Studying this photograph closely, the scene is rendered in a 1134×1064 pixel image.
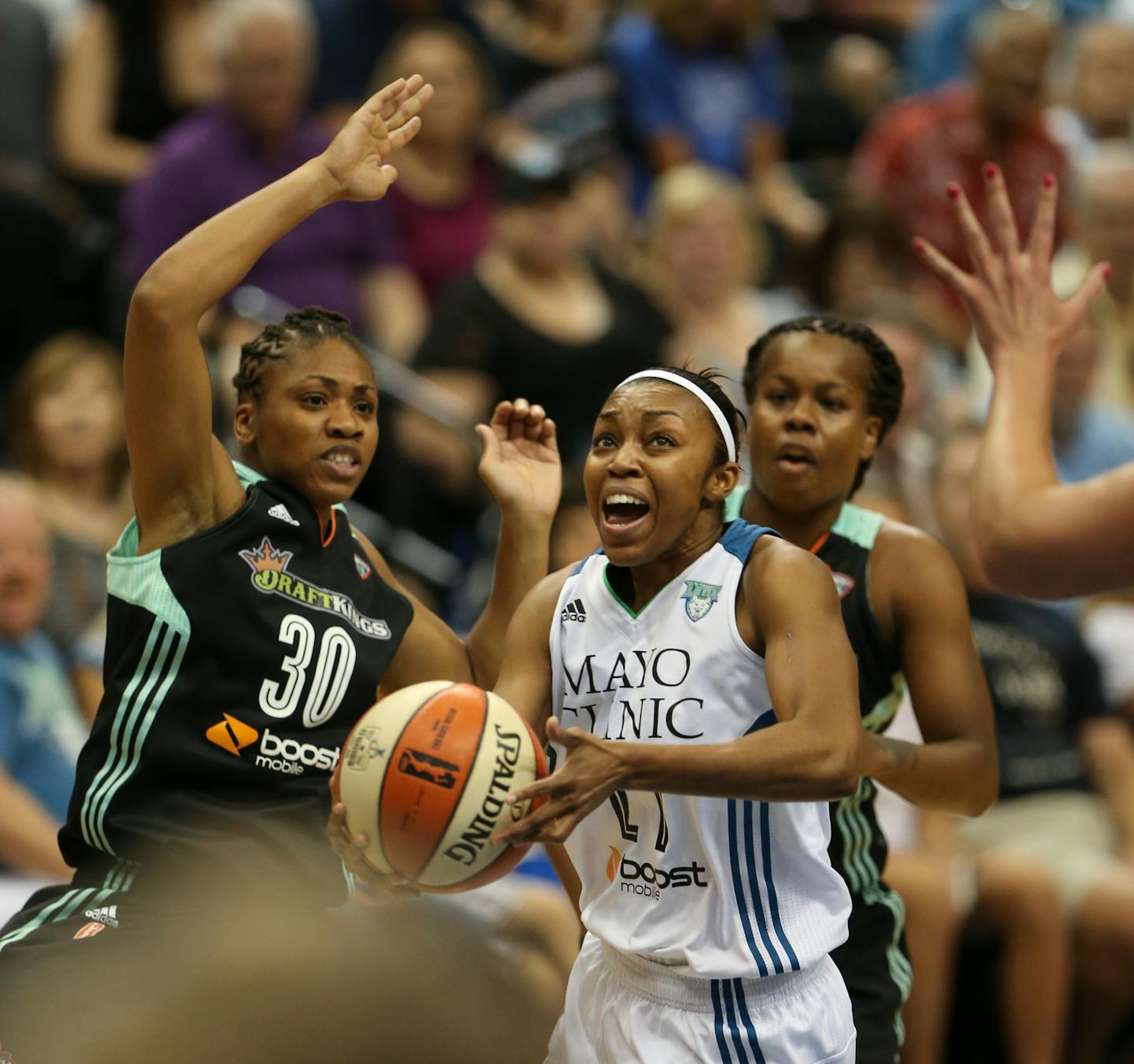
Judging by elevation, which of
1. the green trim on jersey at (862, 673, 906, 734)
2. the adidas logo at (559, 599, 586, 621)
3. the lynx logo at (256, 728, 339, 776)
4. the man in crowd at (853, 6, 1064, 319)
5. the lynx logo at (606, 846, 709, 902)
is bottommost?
the lynx logo at (606, 846, 709, 902)

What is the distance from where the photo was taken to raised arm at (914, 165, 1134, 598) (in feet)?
10.3

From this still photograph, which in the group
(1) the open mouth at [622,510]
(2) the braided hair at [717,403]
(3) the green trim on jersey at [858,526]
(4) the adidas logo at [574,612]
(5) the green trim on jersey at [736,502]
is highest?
(2) the braided hair at [717,403]

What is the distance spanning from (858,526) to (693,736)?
0.97 m

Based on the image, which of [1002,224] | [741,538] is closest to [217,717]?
[741,538]

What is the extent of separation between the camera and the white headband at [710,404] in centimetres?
360

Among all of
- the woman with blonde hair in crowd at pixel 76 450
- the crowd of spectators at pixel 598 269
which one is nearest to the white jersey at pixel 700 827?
the crowd of spectators at pixel 598 269

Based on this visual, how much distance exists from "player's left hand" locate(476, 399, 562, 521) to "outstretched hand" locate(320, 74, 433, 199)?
0.63 meters

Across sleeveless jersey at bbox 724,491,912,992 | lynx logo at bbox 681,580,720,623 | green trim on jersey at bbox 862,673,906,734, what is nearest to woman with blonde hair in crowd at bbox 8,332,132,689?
sleeveless jersey at bbox 724,491,912,992

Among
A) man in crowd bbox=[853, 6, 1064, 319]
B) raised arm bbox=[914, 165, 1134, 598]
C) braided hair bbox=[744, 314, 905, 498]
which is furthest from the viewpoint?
man in crowd bbox=[853, 6, 1064, 319]

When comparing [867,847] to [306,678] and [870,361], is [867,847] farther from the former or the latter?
[306,678]

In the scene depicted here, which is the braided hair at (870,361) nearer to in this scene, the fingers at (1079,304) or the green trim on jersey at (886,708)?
the green trim on jersey at (886,708)

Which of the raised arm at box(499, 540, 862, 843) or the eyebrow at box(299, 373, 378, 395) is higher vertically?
the eyebrow at box(299, 373, 378, 395)

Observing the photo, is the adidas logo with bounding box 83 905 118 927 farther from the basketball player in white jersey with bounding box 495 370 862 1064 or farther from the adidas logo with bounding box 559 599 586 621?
the adidas logo with bounding box 559 599 586 621

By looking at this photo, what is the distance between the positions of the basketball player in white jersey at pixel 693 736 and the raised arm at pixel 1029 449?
367 millimetres
